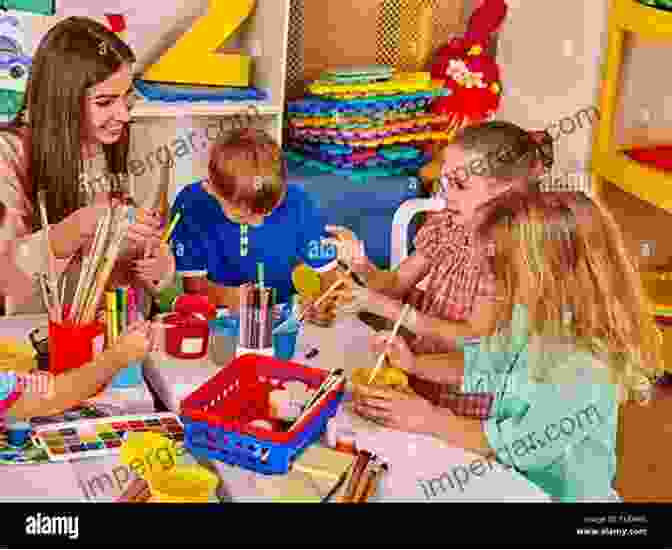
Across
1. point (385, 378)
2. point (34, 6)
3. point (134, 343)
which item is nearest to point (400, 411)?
point (385, 378)

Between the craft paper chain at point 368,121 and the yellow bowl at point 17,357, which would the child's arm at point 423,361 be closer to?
the craft paper chain at point 368,121

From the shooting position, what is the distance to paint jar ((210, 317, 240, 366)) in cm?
112

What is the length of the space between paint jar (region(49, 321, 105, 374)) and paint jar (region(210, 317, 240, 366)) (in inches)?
5.4

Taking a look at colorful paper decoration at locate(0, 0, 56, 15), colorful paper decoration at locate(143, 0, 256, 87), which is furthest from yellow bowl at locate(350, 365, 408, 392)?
colorful paper decoration at locate(0, 0, 56, 15)

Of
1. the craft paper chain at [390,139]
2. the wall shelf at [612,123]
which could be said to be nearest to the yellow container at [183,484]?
the craft paper chain at [390,139]

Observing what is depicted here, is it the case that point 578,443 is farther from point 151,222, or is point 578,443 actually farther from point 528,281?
point 151,222

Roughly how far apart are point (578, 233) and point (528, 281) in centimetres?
6

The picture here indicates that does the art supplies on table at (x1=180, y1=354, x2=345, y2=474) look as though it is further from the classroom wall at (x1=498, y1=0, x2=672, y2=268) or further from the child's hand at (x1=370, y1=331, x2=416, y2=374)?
the classroom wall at (x1=498, y1=0, x2=672, y2=268)

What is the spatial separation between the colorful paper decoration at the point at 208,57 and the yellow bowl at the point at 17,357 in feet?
0.99

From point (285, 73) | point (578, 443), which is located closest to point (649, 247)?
point (578, 443)

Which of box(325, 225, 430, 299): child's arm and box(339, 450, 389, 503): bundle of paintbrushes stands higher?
box(325, 225, 430, 299): child's arm

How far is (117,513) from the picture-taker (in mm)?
794

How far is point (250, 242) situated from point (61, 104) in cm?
27

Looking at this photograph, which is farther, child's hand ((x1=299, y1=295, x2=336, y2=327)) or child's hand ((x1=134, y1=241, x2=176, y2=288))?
child's hand ((x1=299, y1=295, x2=336, y2=327))
